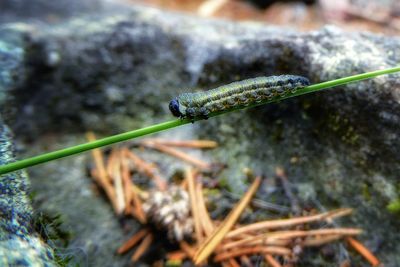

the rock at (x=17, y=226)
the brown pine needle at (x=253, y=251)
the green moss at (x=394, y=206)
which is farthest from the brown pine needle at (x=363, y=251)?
the rock at (x=17, y=226)

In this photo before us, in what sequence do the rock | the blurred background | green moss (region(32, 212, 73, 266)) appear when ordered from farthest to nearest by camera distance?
the blurred background < green moss (region(32, 212, 73, 266)) < the rock

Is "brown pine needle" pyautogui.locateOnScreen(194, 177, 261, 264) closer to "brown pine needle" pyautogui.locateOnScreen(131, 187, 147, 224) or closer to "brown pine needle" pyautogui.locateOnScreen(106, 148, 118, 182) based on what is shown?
"brown pine needle" pyautogui.locateOnScreen(131, 187, 147, 224)

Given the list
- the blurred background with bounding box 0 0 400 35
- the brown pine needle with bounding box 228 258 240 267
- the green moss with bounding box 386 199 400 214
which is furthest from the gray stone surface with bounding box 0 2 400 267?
the blurred background with bounding box 0 0 400 35

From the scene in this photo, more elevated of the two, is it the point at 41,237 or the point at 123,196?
the point at 41,237

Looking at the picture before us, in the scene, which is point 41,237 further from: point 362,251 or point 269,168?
point 362,251

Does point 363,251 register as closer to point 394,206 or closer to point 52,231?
point 394,206

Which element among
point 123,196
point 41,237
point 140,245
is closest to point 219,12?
point 123,196
